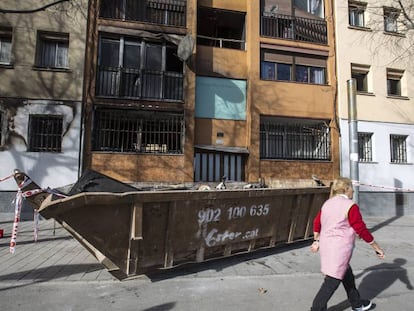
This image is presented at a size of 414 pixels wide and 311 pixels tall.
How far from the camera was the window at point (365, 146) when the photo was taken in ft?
49.0

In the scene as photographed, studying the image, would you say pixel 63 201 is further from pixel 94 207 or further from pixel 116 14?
pixel 116 14

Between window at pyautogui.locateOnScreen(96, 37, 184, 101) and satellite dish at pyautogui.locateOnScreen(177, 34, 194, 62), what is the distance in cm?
78

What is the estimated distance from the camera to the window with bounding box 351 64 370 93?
50.2 feet

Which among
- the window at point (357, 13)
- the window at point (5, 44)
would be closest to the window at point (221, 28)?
the window at point (357, 13)

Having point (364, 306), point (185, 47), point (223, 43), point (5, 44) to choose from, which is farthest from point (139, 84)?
point (364, 306)

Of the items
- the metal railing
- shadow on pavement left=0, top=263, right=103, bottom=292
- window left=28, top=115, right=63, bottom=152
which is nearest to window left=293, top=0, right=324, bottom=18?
the metal railing

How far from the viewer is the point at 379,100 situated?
49.8ft

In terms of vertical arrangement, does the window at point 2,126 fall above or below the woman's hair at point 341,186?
above

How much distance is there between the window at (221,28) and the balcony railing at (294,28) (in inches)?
44.5

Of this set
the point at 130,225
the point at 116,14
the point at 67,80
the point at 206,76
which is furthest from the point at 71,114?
the point at 130,225

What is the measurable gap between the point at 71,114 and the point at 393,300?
1129 cm

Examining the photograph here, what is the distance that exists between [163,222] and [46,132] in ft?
30.0

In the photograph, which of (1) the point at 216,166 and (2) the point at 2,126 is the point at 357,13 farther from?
(2) the point at 2,126

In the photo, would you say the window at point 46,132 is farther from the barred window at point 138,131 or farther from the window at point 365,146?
the window at point 365,146
